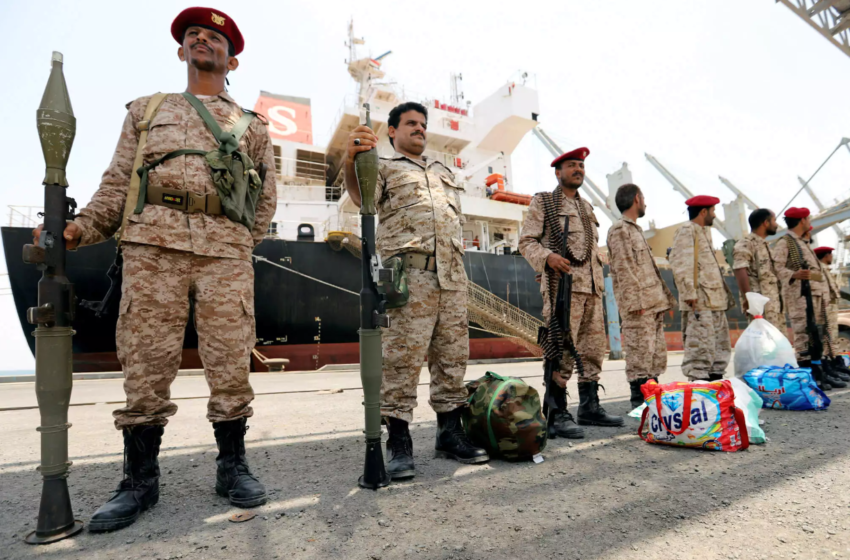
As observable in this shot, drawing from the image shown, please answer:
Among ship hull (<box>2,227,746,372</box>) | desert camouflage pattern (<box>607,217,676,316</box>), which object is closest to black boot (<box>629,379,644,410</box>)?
desert camouflage pattern (<box>607,217,676,316</box>)

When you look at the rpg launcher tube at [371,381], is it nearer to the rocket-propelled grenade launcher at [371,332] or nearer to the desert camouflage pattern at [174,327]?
the rocket-propelled grenade launcher at [371,332]

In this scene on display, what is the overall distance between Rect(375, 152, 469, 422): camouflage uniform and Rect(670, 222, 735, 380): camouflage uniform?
2542 mm

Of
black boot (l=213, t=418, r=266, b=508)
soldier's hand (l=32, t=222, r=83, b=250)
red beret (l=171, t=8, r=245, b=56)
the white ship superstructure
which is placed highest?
the white ship superstructure

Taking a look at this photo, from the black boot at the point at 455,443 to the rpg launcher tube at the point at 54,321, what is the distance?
1.38 m

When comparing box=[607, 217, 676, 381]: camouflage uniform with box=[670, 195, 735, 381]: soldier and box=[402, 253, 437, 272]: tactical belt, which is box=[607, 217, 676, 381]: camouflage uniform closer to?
box=[670, 195, 735, 381]: soldier

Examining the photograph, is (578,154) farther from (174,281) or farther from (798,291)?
(798,291)

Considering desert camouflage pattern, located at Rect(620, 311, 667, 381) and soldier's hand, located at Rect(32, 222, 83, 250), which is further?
desert camouflage pattern, located at Rect(620, 311, 667, 381)

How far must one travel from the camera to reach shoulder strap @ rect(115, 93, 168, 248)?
1584mm

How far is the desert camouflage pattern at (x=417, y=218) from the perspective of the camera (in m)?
2.11

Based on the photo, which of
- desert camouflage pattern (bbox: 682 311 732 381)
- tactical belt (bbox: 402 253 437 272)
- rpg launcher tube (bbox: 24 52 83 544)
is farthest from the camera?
desert camouflage pattern (bbox: 682 311 732 381)

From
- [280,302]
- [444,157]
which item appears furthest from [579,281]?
[444,157]

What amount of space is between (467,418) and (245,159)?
154 cm

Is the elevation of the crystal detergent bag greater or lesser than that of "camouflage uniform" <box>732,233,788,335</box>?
lesser

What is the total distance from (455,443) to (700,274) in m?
2.89
